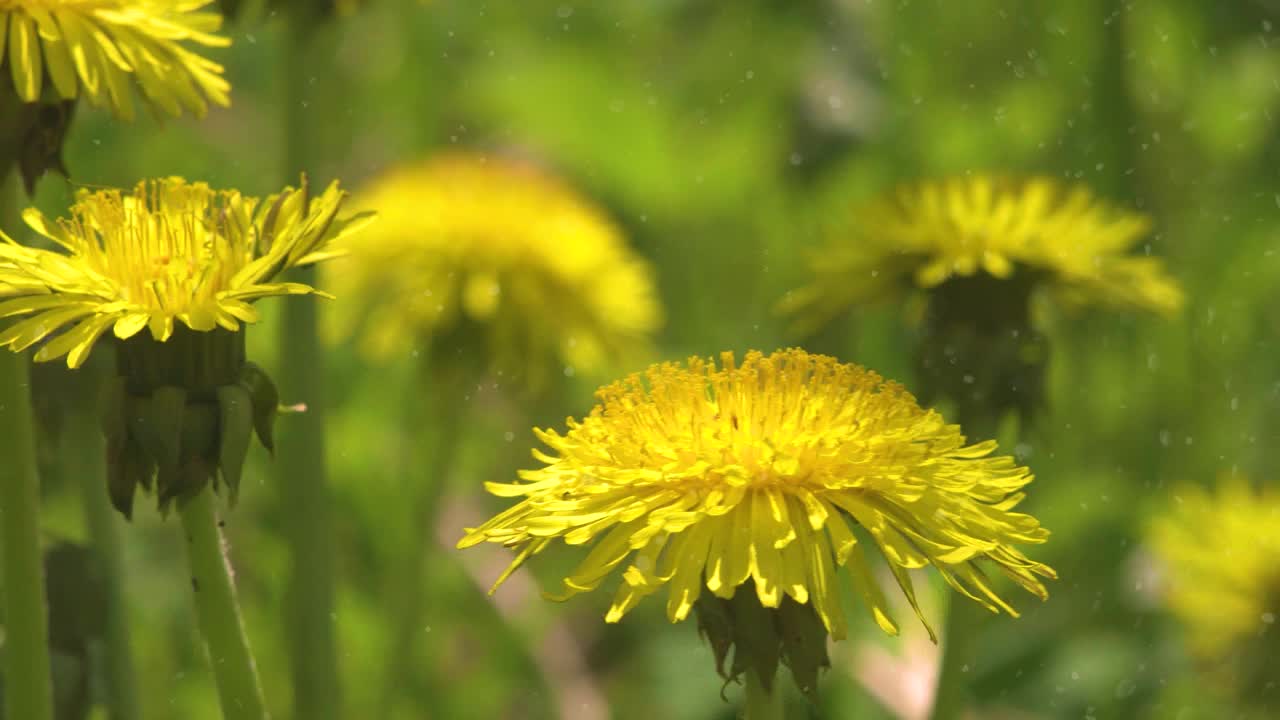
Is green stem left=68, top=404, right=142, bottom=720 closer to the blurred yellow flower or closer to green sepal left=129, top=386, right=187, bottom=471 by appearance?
green sepal left=129, top=386, right=187, bottom=471

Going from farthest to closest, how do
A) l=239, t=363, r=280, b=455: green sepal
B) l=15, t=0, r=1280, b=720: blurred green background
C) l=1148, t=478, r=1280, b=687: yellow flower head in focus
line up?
l=15, t=0, r=1280, b=720: blurred green background
l=1148, t=478, r=1280, b=687: yellow flower head in focus
l=239, t=363, r=280, b=455: green sepal

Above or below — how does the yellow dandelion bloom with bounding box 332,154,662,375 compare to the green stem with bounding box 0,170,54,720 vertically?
below

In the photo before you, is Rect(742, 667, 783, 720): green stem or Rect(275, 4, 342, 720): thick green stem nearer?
Rect(742, 667, 783, 720): green stem

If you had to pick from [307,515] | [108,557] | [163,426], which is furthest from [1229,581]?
[163,426]

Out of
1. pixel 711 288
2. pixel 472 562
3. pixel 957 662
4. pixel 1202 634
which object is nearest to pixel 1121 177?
pixel 711 288

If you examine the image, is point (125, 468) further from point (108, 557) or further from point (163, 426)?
point (108, 557)

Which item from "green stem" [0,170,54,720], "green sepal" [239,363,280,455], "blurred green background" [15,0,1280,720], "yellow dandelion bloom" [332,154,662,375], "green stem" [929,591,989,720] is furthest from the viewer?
"yellow dandelion bloom" [332,154,662,375]

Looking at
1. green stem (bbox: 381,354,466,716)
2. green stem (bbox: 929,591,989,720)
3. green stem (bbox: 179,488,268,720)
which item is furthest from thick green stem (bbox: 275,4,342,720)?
green stem (bbox: 929,591,989,720)

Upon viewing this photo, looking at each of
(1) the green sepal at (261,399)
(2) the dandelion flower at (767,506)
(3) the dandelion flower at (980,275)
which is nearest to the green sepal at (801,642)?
(2) the dandelion flower at (767,506)

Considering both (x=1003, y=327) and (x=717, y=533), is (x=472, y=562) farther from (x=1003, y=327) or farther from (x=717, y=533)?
(x=717, y=533)
